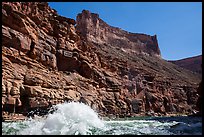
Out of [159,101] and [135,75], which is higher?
[135,75]

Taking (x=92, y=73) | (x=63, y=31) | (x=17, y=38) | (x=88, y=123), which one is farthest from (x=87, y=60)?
(x=88, y=123)

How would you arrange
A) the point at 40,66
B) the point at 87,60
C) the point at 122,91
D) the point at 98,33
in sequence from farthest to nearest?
the point at 98,33, the point at 122,91, the point at 87,60, the point at 40,66

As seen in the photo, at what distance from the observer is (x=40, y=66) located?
27.4 meters

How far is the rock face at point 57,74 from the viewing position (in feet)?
74.9

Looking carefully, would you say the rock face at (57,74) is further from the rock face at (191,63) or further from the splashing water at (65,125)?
the rock face at (191,63)

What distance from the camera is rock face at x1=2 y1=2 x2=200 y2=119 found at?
22.8 meters

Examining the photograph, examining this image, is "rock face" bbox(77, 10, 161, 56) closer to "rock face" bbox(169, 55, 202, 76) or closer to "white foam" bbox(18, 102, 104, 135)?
"rock face" bbox(169, 55, 202, 76)

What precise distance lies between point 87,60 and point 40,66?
34.2 feet

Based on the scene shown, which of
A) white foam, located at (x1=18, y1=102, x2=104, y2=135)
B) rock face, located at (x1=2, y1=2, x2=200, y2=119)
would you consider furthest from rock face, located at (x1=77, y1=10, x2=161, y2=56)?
white foam, located at (x1=18, y1=102, x2=104, y2=135)

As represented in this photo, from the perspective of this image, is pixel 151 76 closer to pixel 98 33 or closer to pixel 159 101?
pixel 159 101

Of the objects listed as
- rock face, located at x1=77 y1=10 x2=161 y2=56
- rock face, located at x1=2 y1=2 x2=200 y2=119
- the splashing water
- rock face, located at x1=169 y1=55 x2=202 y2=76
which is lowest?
the splashing water

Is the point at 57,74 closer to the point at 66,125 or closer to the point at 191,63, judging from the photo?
the point at 66,125

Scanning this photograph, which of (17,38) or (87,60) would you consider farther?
(87,60)

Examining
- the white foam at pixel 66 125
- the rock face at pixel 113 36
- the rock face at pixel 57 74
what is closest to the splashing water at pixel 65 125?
the white foam at pixel 66 125
